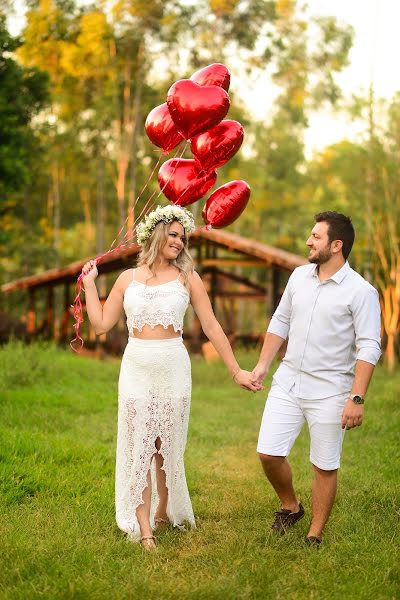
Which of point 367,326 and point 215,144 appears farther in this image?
point 215,144

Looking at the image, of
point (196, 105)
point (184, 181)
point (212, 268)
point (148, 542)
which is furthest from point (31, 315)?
point (148, 542)

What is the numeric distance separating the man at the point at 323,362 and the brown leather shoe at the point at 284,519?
0.93 feet

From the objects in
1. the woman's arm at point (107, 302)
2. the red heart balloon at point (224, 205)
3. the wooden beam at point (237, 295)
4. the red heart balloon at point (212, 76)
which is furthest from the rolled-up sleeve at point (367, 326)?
the wooden beam at point (237, 295)

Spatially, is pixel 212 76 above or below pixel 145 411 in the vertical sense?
above

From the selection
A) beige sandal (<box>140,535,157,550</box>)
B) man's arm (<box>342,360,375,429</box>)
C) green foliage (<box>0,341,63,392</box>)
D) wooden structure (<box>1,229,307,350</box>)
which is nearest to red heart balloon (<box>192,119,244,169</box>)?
man's arm (<box>342,360,375,429</box>)

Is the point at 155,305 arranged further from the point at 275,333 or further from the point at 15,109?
the point at 15,109

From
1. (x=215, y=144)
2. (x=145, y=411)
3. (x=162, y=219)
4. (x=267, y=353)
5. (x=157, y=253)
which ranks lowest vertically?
(x=145, y=411)

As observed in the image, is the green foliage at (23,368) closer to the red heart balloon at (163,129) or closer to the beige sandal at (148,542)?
the red heart balloon at (163,129)

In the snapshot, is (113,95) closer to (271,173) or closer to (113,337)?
(113,337)

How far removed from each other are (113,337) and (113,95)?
9.34 m

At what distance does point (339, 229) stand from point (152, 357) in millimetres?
1391

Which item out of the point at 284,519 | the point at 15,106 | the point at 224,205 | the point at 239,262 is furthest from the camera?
the point at 239,262

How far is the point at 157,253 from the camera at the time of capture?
195 inches

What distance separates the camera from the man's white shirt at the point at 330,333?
4.65 meters
